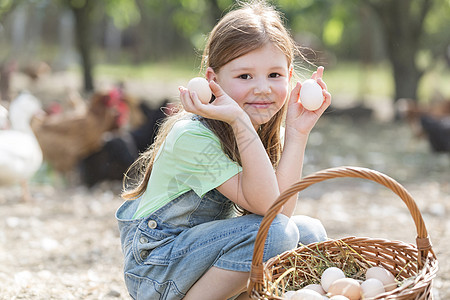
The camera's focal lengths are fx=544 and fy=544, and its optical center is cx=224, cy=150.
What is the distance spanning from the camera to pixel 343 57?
79.6ft

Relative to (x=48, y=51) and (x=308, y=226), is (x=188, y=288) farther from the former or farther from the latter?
(x=48, y=51)

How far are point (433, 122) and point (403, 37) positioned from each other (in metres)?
3.19

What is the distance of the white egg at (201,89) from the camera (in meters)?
1.86

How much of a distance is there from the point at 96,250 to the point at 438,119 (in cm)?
469

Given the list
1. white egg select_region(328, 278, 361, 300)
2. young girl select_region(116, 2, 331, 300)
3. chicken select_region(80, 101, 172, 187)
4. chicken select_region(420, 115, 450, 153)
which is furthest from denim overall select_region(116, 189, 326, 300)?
chicken select_region(420, 115, 450, 153)

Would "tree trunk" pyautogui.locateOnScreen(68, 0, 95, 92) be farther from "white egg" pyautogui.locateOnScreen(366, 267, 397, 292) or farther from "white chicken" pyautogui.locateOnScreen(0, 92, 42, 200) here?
"white egg" pyautogui.locateOnScreen(366, 267, 397, 292)

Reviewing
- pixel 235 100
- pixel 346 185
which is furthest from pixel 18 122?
pixel 235 100

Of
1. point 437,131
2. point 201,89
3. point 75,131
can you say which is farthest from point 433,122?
point 201,89

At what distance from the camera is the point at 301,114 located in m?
2.15

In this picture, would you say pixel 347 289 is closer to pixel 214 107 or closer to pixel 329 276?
pixel 329 276

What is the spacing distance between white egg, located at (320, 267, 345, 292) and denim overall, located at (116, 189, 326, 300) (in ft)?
0.49

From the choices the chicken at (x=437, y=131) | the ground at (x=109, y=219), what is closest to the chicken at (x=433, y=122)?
the chicken at (x=437, y=131)

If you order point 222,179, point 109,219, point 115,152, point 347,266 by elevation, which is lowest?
point 109,219

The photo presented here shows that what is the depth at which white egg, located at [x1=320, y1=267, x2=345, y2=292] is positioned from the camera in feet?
6.12
